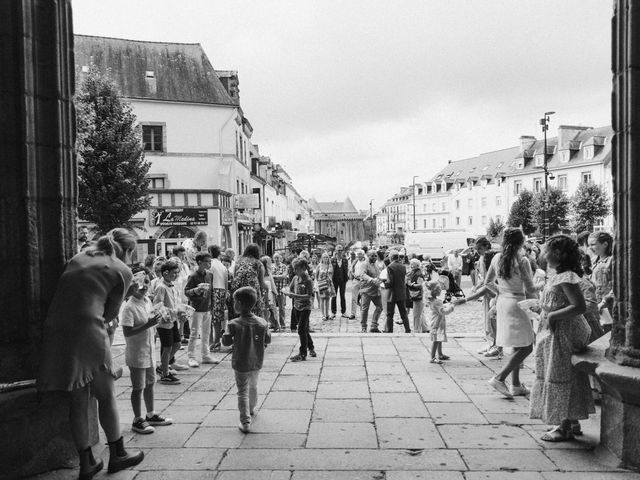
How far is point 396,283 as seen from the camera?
11156 millimetres

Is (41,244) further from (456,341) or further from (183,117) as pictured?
(183,117)

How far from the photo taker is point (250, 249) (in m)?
8.71

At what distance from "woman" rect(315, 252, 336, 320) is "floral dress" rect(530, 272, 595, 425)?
9.67m

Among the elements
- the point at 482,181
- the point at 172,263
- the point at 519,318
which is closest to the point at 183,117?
the point at 172,263

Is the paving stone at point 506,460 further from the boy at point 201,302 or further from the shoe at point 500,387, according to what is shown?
the boy at point 201,302

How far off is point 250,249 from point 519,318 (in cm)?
434

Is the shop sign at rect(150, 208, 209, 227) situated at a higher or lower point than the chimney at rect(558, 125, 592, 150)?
lower

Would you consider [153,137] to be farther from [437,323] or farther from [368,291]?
[437,323]

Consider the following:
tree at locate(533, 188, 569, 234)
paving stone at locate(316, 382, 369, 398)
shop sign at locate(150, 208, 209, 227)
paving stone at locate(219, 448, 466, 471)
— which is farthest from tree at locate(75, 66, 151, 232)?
Answer: tree at locate(533, 188, 569, 234)

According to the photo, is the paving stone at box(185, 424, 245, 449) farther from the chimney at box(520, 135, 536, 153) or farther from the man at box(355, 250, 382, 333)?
the chimney at box(520, 135, 536, 153)

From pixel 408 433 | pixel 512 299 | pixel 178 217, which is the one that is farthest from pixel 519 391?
pixel 178 217

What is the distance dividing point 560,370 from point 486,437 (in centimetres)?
90

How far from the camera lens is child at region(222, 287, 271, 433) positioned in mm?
5152

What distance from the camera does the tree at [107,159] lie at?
69.7 feet
